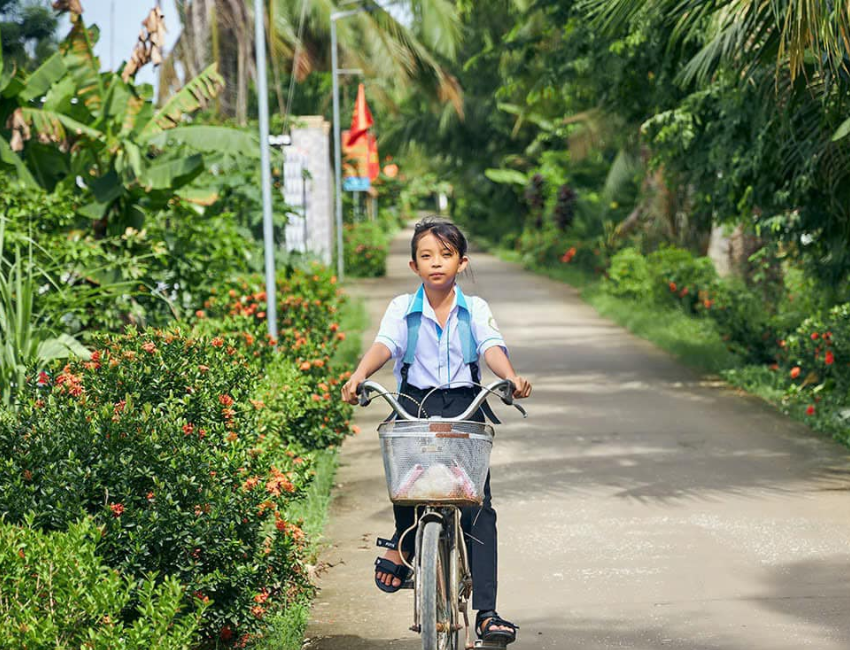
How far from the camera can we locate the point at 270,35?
2252 centimetres

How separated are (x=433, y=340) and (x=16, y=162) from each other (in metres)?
7.15

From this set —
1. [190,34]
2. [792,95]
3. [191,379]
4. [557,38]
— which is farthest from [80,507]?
[190,34]

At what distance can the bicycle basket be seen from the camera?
4520 mm

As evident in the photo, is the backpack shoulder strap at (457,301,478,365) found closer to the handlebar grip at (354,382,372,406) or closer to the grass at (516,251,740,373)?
the handlebar grip at (354,382,372,406)

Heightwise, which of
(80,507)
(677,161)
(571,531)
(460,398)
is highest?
(677,161)

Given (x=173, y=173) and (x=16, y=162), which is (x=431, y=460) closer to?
(x=16, y=162)

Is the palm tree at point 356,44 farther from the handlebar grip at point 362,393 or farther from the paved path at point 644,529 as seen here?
the handlebar grip at point 362,393

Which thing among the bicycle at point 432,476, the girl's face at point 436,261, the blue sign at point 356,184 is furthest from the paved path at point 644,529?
the blue sign at point 356,184

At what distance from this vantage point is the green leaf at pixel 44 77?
1159cm

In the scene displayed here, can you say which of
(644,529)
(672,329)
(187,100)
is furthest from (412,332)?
(672,329)

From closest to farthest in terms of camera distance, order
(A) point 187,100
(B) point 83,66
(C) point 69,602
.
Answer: (C) point 69,602
(B) point 83,66
(A) point 187,100

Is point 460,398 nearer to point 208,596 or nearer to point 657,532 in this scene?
point 208,596

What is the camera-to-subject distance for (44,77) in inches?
460

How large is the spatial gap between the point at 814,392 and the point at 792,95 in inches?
132
